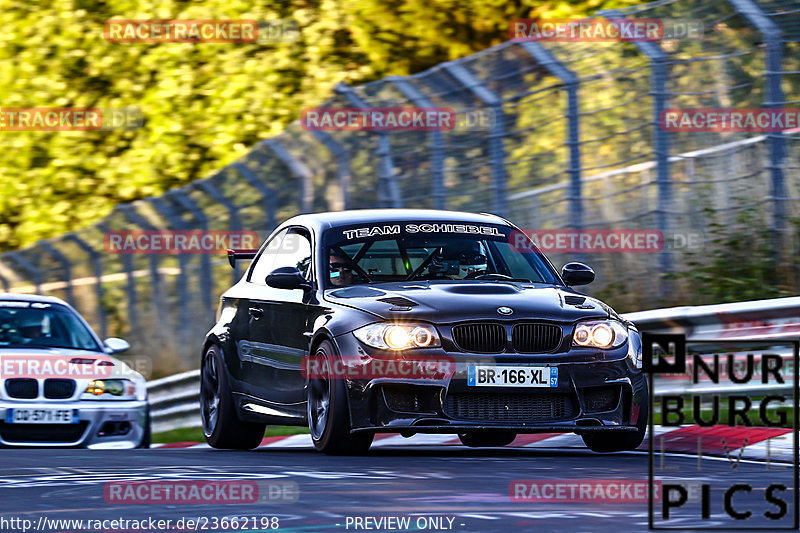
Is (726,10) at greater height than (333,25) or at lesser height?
greater

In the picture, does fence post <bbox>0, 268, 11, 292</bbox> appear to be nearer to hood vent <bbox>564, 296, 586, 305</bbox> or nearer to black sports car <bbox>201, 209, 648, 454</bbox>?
black sports car <bbox>201, 209, 648, 454</bbox>

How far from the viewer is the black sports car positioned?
10070mm

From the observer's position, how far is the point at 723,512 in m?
7.28

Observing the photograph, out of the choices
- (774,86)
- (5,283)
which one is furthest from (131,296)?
(774,86)

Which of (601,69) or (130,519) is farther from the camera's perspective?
(601,69)

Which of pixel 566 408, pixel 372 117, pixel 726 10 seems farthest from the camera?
pixel 372 117

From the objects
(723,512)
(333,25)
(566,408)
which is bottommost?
(333,25)

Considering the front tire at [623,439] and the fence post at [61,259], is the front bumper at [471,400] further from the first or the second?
the fence post at [61,259]

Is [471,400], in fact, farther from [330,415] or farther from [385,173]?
[385,173]

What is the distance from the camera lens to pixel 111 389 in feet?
45.5

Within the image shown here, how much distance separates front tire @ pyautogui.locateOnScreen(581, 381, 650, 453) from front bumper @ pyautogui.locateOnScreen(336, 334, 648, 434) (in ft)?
1.38

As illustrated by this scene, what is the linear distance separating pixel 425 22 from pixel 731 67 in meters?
8.10

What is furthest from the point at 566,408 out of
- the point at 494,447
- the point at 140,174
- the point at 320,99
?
the point at 140,174

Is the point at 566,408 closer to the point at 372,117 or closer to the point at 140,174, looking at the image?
the point at 372,117
